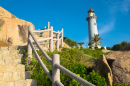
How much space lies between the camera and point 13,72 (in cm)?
367

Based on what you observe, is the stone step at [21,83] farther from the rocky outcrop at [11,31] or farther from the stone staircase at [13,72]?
the rocky outcrop at [11,31]

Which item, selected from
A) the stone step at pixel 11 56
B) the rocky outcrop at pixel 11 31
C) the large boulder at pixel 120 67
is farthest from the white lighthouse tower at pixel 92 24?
the stone step at pixel 11 56

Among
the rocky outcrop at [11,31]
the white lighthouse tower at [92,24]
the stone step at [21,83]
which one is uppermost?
the white lighthouse tower at [92,24]

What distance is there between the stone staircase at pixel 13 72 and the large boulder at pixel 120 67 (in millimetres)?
2911

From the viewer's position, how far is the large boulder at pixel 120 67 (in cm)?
409

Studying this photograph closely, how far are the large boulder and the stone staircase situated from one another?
2911 millimetres

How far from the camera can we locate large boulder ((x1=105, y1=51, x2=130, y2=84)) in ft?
13.4

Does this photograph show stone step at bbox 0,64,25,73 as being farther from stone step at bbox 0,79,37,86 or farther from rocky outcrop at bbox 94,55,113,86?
rocky outcrop at bbox 94,55,113,86

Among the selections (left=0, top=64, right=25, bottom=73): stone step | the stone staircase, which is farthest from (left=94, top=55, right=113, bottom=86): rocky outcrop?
(left=0, top=64, right=25, bottom=73): stone step

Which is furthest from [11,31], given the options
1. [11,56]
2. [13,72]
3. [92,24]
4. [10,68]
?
[92,24]

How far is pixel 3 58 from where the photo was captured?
457 centimetres

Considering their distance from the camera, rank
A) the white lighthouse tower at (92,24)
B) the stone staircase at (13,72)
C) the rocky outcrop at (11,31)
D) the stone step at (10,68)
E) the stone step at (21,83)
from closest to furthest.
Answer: the stone step at (21,83) → the stone staircase at (13,72) → the stone step at (10,68) → the rocky outcrop at (11,31) → the white lighthouse tower at (92,24)

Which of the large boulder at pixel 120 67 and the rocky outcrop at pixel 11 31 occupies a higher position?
the rocky outcrop at pixel 11 31

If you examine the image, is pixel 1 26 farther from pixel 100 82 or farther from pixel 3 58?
pixel 100 82
